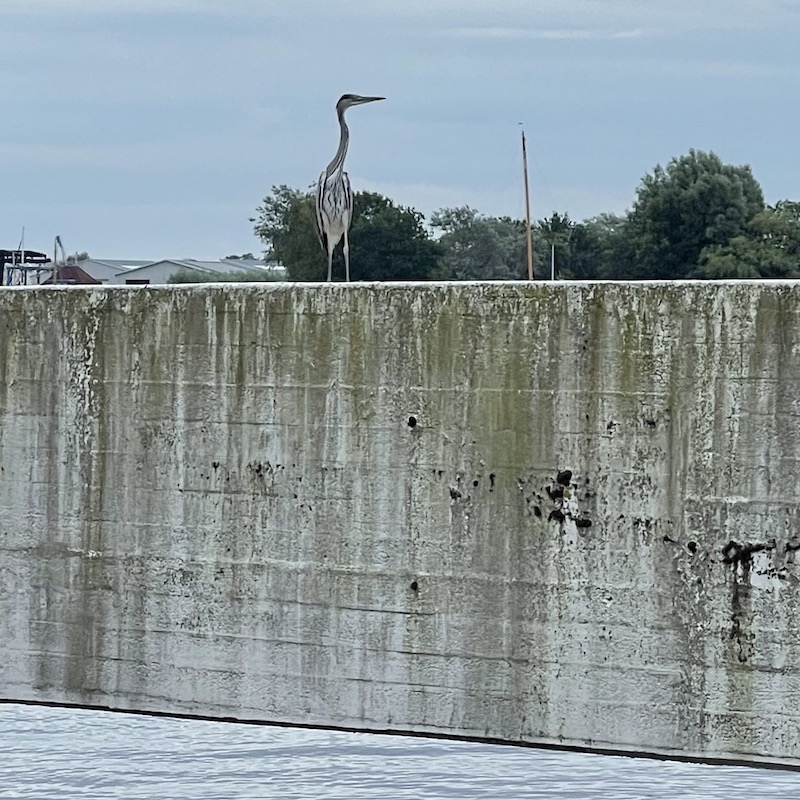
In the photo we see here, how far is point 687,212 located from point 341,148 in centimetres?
4172

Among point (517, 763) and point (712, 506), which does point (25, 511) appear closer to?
point (517, 763)

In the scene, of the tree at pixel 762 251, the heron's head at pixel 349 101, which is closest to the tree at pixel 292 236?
the tree at pixel 762 251

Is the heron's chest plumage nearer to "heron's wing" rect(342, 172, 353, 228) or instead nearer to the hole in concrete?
"heron's wing" rect(342, 172, 353, 228)

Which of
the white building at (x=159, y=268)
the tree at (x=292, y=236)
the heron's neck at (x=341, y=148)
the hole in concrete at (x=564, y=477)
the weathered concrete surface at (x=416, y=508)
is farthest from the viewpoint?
the white building at (x=159, y=268)

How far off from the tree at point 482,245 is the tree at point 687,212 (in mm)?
3639

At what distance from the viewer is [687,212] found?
161 ft

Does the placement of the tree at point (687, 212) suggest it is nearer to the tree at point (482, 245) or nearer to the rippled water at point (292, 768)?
the tree at point (482, 245)

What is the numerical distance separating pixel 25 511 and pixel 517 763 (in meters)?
2.63

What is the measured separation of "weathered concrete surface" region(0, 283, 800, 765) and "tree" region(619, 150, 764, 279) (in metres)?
40.5

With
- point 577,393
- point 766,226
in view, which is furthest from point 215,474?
point 766,226

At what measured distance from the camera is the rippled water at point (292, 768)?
6812 mm

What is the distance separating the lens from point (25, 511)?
736 cm

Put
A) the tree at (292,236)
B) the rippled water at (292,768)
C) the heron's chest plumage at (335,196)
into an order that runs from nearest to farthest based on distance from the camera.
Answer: the rippled water at (292,768)
the heron's chest plumage at (335,196)
the tree at (292,236)

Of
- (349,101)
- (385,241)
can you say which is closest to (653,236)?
(385,241)
